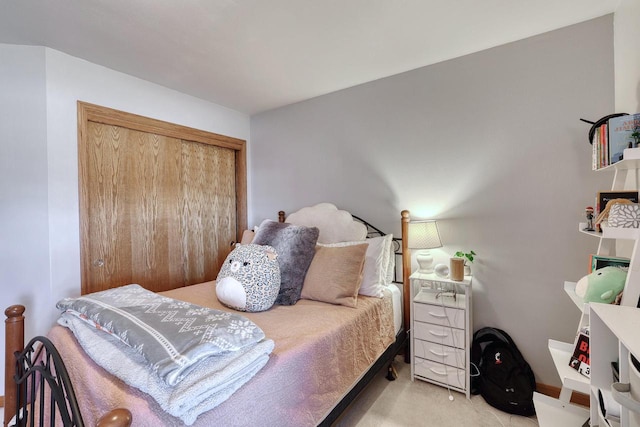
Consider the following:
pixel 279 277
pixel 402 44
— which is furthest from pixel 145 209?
pixel 402 44

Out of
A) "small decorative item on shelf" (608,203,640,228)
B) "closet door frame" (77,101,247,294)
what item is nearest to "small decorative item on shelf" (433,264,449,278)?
"small decorative item on shelf" (608,203,640,228)

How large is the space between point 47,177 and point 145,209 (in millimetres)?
712

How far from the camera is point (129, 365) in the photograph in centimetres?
103

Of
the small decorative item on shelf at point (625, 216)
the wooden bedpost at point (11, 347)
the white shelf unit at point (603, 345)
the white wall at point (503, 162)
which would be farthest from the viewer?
the white wall at point (503, 162)

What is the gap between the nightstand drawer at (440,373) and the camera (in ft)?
6.38

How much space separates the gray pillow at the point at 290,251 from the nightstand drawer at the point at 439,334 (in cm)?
94

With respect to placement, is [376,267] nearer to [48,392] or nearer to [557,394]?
[557,394]

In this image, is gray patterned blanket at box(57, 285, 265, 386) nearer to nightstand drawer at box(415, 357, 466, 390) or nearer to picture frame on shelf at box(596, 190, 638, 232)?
nightstand drawer at box(415, 357, 466, 390)

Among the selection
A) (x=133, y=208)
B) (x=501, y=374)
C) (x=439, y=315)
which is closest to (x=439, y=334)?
(x=439, y=315)

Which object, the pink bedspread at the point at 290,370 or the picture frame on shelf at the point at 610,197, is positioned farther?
the picture frame on shelf at the point at 610,197

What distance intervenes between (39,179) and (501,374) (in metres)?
3.48

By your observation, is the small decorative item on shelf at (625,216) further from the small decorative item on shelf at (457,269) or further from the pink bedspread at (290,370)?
the pink bedspread at (290,370)

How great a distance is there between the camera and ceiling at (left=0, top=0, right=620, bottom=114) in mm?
1614

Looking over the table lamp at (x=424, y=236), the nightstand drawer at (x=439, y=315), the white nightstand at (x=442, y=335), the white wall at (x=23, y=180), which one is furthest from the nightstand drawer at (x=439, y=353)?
the white wall at (x=23, y=180)
